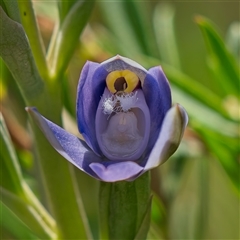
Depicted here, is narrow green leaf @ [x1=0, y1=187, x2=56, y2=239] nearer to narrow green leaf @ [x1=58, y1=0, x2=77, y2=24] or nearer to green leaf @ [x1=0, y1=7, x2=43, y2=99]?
green leaf @ [x1=0, y1=7, x2=43, y2=99]

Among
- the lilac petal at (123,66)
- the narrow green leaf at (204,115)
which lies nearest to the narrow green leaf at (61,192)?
the lilac petal at (123,66)

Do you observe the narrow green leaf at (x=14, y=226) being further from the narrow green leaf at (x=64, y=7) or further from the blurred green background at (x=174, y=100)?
the narrow green leaf at (x=64, y=7)

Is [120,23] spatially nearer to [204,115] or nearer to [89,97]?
[204,115]

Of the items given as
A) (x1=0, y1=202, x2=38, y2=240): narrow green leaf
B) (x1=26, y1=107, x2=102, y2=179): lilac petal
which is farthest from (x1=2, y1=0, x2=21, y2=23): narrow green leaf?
(x1=0, y1=202, x2=38, y2=240): narrow green leaf

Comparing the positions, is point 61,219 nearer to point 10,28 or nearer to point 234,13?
point 10,28

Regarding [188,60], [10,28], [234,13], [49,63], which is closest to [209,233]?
[188,60]

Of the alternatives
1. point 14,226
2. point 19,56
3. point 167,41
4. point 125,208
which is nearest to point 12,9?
point 19,56
